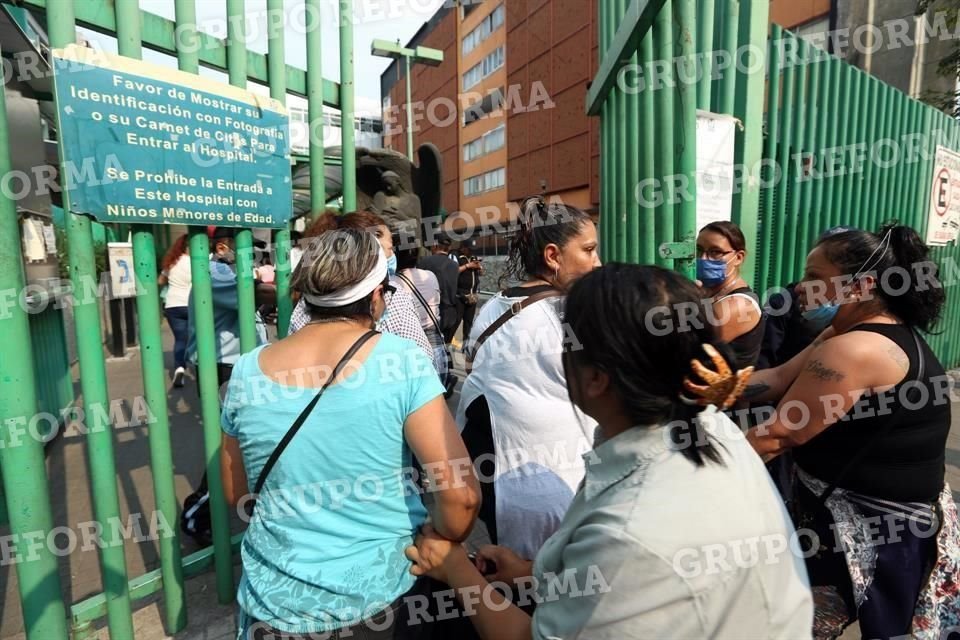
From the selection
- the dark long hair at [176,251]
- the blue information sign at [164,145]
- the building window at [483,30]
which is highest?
the building window at [483,30]

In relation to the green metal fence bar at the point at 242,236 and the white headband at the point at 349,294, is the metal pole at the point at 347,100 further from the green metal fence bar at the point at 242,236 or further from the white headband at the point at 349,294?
the white headband at the point at 349,294

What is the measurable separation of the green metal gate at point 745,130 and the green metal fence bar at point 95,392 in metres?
2.19

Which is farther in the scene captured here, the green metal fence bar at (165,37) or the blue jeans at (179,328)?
the blue jeans at (179,328)

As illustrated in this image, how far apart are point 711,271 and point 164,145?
2376mm

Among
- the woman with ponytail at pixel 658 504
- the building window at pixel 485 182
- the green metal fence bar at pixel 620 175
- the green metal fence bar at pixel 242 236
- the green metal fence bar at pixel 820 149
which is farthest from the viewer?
the building window at pixel 485 182

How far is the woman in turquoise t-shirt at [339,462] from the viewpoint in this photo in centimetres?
144

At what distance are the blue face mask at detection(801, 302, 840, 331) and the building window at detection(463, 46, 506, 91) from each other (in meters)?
27.2

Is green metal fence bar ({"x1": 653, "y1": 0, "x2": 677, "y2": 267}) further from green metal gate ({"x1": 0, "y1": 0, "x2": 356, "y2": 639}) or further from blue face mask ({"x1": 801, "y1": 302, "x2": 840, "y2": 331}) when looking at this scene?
green metal gate ({"x1": 0, "y1": 0, "x2": 356, "y2": 639})

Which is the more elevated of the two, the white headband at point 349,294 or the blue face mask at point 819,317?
the white headband at point 349,294

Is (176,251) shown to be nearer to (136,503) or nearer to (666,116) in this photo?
A: (136,503)

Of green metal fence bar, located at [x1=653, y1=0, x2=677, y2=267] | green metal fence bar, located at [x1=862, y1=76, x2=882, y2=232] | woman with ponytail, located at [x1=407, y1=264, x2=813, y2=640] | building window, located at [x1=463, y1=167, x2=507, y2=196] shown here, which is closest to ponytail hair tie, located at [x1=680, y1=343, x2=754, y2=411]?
woman with ponytail, located at [x1=407, y1=264, x2=813, y2=640]

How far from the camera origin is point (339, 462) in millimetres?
1445

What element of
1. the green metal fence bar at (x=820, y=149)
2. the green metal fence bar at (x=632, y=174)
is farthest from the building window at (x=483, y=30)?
the green metal fence bar at (x=632, y=174)

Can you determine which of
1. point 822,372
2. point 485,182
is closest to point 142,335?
point 822,372
